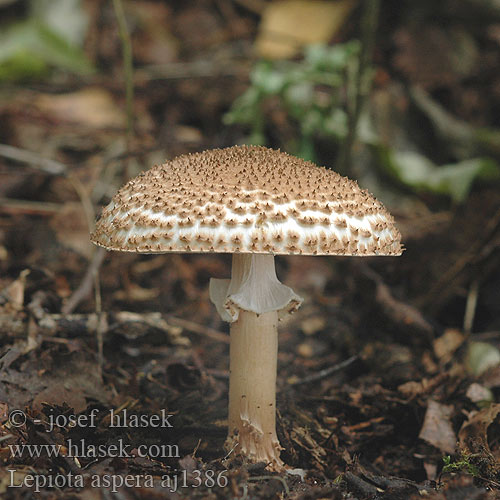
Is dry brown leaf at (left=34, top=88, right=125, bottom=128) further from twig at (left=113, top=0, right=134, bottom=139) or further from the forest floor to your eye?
twig at (left=113, top=0, right=134, bottom=139)

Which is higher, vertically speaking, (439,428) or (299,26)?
(299,26)

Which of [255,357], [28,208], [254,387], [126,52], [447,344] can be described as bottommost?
[254,387]

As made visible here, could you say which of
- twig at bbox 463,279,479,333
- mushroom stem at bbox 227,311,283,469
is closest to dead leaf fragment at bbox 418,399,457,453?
mushroom stem at bbox 227,311,283,469

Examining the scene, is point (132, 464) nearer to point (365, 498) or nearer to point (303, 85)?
point (365, 498)

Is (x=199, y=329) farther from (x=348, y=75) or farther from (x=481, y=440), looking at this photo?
(x=348, y=75)

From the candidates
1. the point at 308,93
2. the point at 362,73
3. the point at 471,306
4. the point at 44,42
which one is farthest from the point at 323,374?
the point at 44,42
